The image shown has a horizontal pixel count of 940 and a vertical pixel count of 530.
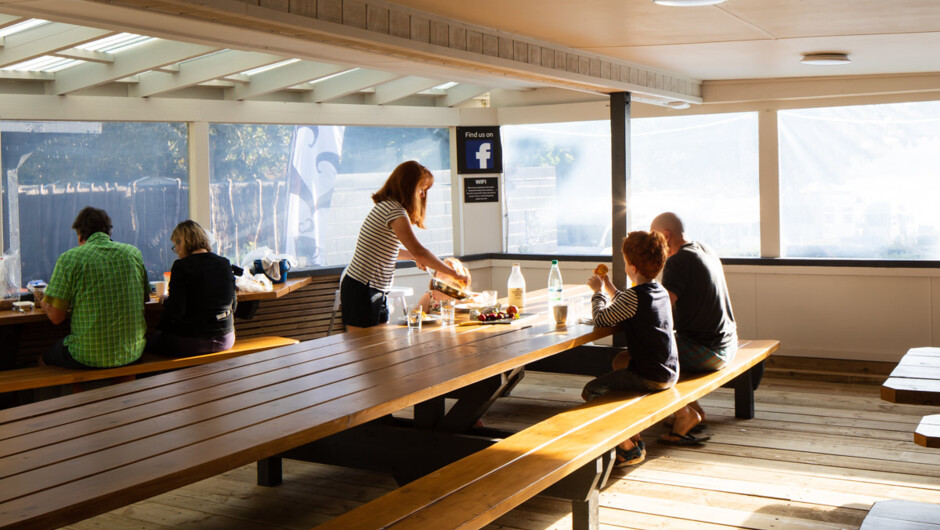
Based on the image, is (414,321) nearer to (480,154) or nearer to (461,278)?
(461,278)

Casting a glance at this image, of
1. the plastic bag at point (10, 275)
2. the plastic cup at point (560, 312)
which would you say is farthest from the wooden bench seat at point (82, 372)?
the plastic cup at point (560, 312)

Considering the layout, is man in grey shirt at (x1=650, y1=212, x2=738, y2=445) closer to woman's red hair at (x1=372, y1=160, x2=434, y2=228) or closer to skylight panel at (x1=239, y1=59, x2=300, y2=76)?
woman's red hair at (x1=372, y1=160, x2=434, y2=228)

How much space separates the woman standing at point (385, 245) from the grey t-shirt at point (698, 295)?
1234 millimetres

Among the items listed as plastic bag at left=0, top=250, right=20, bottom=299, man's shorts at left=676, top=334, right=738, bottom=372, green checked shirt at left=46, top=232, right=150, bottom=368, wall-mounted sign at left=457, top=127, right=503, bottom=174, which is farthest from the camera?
wall-mounted sign at left=457, top=127, right=503, bottom=174

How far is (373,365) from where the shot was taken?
3.78 metres

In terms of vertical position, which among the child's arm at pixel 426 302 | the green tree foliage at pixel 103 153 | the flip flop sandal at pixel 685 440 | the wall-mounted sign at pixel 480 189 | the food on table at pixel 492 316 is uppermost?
the green tree foliage at pixel 103 153

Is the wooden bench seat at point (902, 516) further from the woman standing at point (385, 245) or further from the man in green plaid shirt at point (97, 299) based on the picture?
the man in green plaid shirt at point (97, 299)

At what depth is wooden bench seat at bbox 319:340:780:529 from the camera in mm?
2959

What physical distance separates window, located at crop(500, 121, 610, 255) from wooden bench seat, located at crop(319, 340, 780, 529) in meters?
4.04

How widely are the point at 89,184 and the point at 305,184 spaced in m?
1.90

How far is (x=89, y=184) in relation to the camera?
6777 millimetres

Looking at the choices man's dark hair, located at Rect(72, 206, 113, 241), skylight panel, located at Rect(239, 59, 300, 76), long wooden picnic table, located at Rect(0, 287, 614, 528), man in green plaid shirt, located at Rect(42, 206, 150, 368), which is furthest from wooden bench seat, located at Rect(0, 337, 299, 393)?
skylight panel, located at Rect(239, 59, 300, 76)

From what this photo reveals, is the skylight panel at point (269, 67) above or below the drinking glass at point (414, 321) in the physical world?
above

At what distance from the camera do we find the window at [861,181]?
7.07 meters
